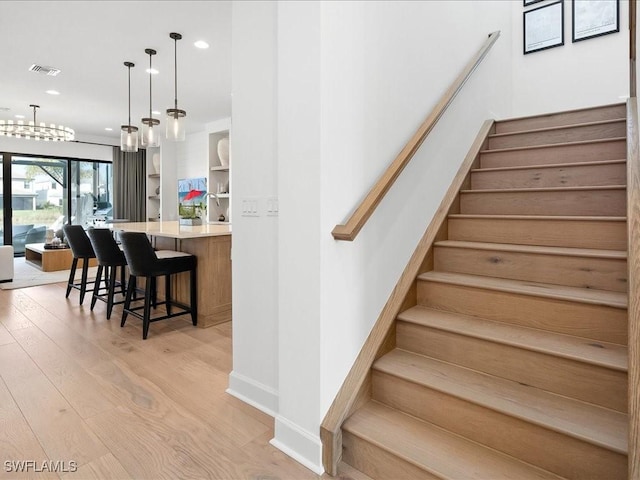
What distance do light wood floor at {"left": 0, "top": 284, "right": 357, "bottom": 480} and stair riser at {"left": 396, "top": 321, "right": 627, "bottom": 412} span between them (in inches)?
28.8

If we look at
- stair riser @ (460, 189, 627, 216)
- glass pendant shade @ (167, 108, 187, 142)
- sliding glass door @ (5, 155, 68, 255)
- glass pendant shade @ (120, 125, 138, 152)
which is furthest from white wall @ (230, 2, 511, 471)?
sliding glass door @ (5, 155, 68, 255)

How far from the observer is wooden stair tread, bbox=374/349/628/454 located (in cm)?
132

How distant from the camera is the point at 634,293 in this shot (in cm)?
137

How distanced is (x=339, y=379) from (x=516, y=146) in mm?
2619

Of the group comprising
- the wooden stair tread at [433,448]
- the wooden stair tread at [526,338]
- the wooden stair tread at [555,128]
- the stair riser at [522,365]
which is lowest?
the wooden stair tread at [433,448]

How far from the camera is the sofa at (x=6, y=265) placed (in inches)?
212

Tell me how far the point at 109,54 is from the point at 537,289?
446cm

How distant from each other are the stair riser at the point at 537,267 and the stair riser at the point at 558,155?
116 cm

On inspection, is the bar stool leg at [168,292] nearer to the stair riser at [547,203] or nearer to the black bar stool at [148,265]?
the black bar stool at [148,265]

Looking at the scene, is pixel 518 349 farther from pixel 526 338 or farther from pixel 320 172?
pixel 320 172

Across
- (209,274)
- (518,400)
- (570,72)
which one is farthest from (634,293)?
(570,72)

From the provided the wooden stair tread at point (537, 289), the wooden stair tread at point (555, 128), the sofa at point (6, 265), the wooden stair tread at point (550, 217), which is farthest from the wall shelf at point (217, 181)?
the wooden stair tread at point (537, 289)

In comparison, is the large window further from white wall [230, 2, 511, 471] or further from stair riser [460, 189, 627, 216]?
stair riser [460, 189, 627, 216]

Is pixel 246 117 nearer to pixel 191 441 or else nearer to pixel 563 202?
pixel 191 441
